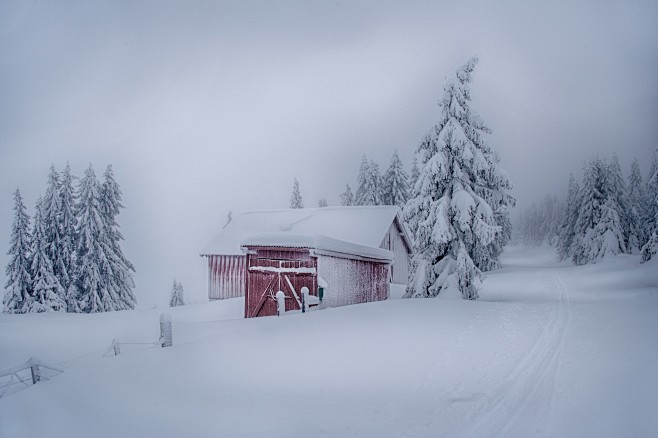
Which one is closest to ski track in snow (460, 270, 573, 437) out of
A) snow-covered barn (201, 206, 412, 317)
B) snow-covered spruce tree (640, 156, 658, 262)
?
snow-covered barn (201, 206, 412, 317)

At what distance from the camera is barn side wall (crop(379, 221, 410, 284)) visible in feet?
84.8

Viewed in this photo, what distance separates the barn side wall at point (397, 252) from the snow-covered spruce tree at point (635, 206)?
12.7 metres

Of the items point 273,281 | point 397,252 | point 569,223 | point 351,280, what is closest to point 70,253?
point 273,281

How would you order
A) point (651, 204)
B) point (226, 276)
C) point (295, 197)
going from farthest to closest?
point (295, 197)
point (226, 276)
point (651, 204)

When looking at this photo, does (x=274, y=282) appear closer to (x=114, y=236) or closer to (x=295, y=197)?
(x=114, y=236)

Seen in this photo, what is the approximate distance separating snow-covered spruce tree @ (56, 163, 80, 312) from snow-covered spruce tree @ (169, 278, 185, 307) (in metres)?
23.8

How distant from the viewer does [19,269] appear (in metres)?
12.1

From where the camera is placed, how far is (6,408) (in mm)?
4691

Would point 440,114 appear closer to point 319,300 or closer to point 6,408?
point 319,300

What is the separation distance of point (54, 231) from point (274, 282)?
793cm

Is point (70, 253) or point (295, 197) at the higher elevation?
point (295, 197)

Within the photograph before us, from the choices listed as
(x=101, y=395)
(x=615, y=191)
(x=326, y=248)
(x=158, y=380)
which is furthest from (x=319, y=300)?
(x=615, y=191)

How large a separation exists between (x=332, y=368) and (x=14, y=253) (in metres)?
10.8

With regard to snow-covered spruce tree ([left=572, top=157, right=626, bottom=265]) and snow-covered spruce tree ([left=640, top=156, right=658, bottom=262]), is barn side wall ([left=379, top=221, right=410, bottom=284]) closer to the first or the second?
snow-covered spruce tree ([left=572, top=157, right=626, bottom=265])
